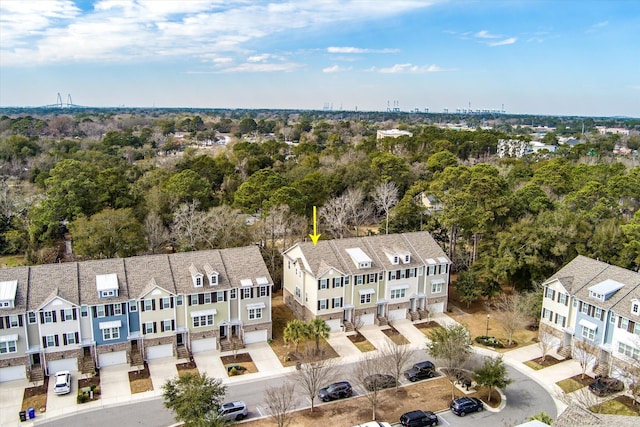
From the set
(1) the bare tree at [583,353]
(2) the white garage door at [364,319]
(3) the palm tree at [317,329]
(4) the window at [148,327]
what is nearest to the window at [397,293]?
(2) the white garage door at [364,319]

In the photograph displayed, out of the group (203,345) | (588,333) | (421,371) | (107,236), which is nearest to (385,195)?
(588,333)

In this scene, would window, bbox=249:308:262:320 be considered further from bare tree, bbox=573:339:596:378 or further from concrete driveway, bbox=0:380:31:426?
bare tree, bbox=573:339:596:378

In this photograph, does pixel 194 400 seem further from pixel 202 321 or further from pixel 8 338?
pixel 8 338

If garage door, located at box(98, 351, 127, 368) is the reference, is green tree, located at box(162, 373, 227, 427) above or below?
above

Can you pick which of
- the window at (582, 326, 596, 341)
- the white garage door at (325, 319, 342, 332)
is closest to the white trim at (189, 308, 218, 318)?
the white garage door at (325, 319, 342, 332)

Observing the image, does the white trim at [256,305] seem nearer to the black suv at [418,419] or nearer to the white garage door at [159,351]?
the white garage door at [159,351]
